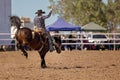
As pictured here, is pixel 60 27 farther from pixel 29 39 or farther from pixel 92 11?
pixel 92 11

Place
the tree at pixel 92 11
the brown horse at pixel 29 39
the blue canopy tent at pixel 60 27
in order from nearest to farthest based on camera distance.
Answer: the brown horse at pixel 29 39, the blue canopy tent at pixel 60 27, the tree at pixel 92 11

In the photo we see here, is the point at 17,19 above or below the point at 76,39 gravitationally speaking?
above

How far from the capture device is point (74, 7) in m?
62.7

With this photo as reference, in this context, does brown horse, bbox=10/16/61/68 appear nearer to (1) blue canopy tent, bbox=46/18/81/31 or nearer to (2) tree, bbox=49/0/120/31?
(1) blue canopy tent, bbox=46/18/81/31

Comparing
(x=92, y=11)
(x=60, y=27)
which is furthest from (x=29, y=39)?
(x=92, y=11)

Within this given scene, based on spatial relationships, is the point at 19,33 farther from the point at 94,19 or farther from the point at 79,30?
the point at 94,19

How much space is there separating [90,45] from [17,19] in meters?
16.3

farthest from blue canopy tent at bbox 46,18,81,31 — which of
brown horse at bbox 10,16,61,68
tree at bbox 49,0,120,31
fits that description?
tree at bbox 49,0,120,31

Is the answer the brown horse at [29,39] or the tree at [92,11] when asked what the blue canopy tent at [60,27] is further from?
the tree at [92,11]

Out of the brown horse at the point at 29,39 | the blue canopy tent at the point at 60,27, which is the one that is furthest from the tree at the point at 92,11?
the brown horse at the point at 29,39

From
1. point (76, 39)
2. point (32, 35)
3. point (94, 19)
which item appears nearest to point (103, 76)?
point (32, 35)

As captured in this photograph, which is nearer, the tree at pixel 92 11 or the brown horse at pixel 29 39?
the brown horse at pixel 29 39

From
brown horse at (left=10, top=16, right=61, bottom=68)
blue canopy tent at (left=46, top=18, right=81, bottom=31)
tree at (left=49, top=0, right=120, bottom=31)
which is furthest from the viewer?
tree at (left=49, top=0, right=120, bottom=31)

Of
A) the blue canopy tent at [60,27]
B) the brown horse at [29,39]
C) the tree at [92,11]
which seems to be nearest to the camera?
the brown horse at [29,39]
